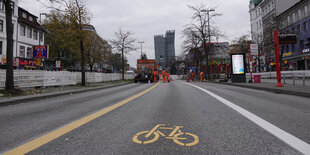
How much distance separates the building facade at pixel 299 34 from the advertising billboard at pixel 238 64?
1657 centimetres

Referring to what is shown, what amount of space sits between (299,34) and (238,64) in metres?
25.0

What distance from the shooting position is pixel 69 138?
245 centimetres

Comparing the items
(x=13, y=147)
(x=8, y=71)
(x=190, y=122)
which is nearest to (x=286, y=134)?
(x=190, y=122)

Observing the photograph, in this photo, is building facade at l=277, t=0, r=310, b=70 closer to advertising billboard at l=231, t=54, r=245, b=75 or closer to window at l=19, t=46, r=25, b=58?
advertising billboard at l=231, t=54, r=245, b=75

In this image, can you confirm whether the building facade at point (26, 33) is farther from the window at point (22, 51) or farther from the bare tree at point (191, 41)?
the bare tree at point (191, 41)

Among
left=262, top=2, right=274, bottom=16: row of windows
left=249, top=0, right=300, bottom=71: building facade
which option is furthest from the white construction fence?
left=262, top=2, right=274, bottom=16: row of windows

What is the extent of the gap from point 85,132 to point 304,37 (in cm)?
4103

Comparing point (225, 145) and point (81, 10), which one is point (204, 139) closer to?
point (225, 145)

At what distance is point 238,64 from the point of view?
1733 centimetres

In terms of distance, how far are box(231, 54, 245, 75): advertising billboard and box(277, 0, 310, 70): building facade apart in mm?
16569

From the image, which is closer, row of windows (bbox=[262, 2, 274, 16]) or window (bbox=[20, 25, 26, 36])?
window (bbox=[20, 25, 26, 36])

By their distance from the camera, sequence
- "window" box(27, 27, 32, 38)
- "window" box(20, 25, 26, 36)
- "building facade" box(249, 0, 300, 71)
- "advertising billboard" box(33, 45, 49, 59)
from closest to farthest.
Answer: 1. "advertising billboard" box(33, 45, 49, 59)
2. "window" box(20, 25, 26, 36)
3. "window" box(27, 27, 32, 38)
4. "building facade" box(249, 0, 300, 71)

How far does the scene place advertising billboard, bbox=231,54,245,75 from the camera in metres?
17.3

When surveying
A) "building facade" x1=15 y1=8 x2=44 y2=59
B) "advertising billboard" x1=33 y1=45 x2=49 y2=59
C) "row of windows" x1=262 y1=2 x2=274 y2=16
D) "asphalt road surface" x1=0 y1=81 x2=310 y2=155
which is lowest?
"asphalt road surface" x1=0 y1=81 x2=310 y2=155
